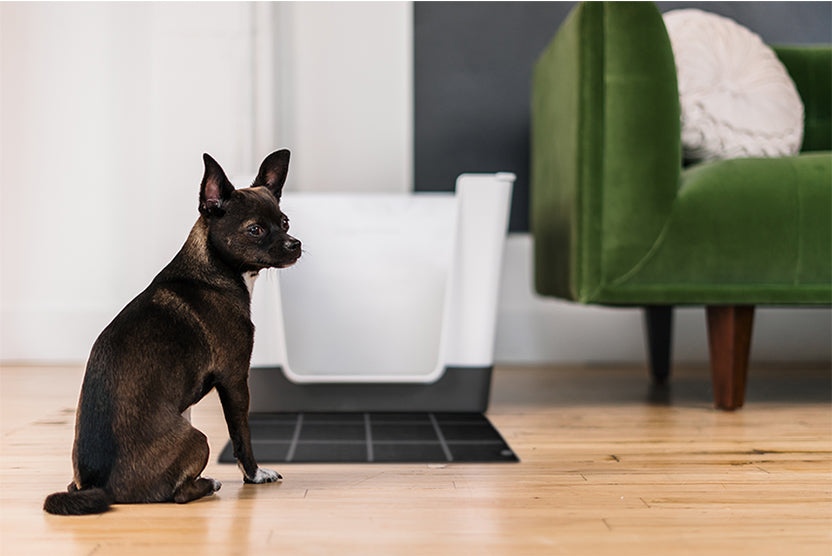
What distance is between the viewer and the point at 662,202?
1.60 m

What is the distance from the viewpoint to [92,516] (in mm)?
901

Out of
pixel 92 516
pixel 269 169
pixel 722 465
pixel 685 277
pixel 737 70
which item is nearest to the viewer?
pixel 92 516

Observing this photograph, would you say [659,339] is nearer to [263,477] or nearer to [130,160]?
[263,477]

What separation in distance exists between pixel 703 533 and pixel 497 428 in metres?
0.67

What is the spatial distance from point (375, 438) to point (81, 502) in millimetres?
579

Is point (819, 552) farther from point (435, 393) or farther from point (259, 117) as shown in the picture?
point (259, 117)

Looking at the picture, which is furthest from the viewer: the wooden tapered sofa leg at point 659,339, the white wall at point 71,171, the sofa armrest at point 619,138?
the white wall at point 71,171

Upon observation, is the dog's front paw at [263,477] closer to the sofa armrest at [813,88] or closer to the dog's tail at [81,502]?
the dog's tail at [81,502]

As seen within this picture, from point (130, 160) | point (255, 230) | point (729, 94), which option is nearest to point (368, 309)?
point (255, 230)

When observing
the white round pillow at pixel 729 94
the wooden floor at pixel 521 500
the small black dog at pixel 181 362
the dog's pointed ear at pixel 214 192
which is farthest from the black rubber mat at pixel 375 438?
the white round pillow at pixel 729 94

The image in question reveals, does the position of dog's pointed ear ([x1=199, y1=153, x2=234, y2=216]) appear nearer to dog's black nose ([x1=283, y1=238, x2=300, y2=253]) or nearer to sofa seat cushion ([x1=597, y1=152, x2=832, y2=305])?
dog's black nose ([x1=283, y1=238, x2=300, y2=253])

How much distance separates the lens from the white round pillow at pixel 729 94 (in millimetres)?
1877

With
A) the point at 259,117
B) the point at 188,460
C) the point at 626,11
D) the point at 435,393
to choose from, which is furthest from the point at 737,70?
the point at 188,460

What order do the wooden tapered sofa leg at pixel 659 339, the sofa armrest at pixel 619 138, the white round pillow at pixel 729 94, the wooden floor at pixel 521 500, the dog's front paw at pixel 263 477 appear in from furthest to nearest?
the wooden tapered sofa leg at pixel 659 339, the white round pillow at pixel 729 94, the sofa armrest at pixel 619 138, the dog's front paw at pixel 263 477, the wooden floor at pixel 521 500
